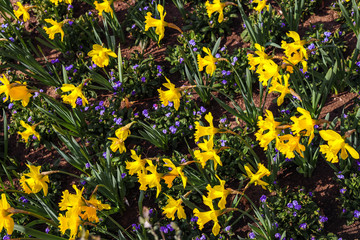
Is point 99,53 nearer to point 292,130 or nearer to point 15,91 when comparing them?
point 15,91

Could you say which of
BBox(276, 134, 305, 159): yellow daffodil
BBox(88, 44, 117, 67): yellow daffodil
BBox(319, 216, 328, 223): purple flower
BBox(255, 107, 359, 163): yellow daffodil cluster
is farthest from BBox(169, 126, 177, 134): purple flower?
BBox(319, 216, 328, 223): purple flower

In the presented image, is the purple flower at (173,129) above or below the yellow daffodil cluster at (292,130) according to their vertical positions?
below

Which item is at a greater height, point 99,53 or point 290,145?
point 99,53

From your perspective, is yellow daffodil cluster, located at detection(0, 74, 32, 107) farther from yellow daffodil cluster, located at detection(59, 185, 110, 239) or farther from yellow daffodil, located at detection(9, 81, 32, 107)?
yellow daffodil cluster, located at detection(59, 185, 110, 239)

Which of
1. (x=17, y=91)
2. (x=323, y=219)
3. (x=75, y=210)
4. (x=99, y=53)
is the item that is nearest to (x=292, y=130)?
(x=323, y=219)

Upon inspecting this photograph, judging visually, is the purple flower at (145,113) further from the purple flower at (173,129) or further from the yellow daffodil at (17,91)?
the yellow daffodil at (17,91)

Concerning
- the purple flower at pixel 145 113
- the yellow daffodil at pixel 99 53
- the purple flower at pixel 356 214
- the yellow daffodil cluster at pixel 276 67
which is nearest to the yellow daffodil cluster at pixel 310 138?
the yellow daffodil cluster at pixel 276 67

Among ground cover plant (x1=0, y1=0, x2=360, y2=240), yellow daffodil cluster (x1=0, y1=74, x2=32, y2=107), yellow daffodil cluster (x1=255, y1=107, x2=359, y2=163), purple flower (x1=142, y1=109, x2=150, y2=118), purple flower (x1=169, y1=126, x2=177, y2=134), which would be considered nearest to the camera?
yellow daffodil cluster (x1=255, y1=107, x2=359, y2=163)

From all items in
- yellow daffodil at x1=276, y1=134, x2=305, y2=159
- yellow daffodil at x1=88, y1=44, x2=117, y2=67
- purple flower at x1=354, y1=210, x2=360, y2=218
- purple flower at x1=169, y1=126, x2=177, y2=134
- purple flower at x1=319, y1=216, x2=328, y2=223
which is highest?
yellow daffodil at x1=88, y1=44, x2=117, y2=67

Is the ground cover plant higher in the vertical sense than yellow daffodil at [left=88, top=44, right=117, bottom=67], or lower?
lower

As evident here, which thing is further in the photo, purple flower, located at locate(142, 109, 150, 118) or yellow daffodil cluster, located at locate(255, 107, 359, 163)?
purple flower, located at locate(142, 109, 150, 118)
